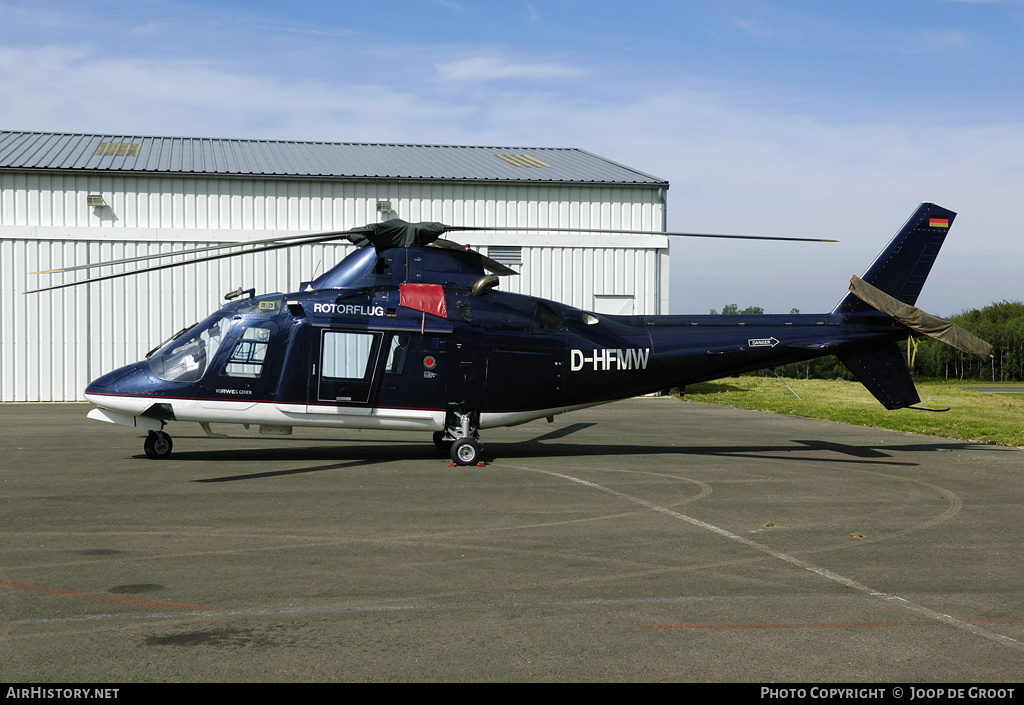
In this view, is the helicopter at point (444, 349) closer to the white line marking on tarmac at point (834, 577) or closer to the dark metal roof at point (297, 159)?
the white line marking on tarmac at point (834, 577)

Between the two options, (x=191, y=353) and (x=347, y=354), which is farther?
(x=347, y=354)

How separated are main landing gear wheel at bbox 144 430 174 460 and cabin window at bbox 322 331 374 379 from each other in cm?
287

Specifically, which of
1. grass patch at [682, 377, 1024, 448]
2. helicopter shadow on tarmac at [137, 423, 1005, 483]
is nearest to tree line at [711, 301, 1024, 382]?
grass patch at [682, 377, 1024, 448]

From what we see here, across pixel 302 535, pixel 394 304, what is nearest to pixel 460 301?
pixel 394 304

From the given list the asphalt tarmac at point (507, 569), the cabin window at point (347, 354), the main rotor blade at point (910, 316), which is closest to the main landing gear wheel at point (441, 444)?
the asphalt tarmac at point (507, 569)

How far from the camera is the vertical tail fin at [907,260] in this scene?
50.8 ft

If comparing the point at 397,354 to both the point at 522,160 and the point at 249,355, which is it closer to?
the point at 249,355

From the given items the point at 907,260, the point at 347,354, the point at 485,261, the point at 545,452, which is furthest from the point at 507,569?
the point at 907,260

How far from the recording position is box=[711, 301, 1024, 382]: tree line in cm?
9719

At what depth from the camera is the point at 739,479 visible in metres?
12.7

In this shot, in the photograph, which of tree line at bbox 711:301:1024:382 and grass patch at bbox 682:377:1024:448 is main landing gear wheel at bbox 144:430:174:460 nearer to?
grass patch at bbox 682:377:1024:448

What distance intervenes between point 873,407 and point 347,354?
19.1 metres

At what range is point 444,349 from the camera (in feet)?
46.2

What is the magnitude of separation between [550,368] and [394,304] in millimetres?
2850
